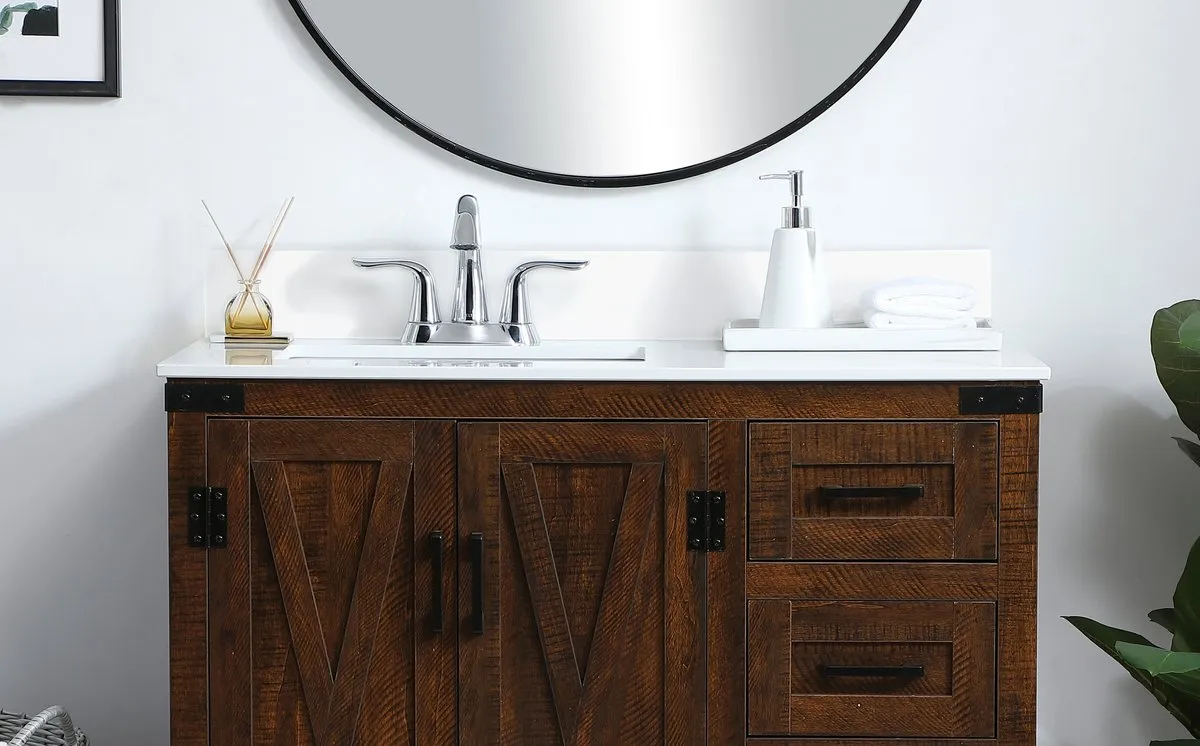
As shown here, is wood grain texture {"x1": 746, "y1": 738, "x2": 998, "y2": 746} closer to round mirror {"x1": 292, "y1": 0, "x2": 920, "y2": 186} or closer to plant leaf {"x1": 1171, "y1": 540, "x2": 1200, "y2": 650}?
plant leaf {"x1": 1171, "y1": 540, "x2": 1200, "y2": 650}

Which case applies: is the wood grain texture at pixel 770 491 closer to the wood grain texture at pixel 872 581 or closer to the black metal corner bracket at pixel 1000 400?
the wood grain texture at pixel 872 581

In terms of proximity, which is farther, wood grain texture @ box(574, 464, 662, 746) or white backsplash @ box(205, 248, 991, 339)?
white backsplash @ box(205, 248, 991, 339)

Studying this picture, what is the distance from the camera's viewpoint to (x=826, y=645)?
147 cm

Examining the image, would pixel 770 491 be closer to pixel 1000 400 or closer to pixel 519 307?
pixel 1000 400

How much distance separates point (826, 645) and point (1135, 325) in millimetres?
857

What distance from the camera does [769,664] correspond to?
4.81 ft

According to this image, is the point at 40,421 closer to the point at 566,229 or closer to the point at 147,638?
the point at 147,638

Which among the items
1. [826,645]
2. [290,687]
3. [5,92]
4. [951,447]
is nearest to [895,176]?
[951,447]

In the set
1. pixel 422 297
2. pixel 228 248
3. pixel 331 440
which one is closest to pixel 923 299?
pixel 422 297

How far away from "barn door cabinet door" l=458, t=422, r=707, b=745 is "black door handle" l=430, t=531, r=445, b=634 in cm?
3

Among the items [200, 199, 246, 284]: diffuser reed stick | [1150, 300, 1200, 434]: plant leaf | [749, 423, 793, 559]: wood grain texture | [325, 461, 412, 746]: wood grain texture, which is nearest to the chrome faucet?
[200, 199, 246, 284]: diffuser reed stick

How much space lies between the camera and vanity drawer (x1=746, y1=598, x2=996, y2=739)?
1.45 meters

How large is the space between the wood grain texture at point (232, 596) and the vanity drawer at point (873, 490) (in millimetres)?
673

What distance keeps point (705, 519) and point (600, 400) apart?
0.21 m
